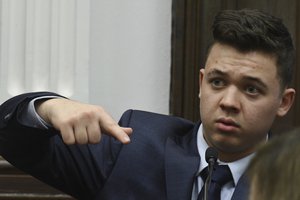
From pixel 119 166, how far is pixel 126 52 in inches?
35.3

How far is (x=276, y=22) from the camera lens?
212 centimetres

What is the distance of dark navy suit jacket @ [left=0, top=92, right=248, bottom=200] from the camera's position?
6.57 feet

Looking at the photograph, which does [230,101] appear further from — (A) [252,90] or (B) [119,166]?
(B) [119,166]

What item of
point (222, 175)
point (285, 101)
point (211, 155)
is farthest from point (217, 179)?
point (285, 101)

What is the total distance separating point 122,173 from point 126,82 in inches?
34.4

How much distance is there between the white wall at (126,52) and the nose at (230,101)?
859 mm

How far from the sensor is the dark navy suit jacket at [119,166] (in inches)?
78.9

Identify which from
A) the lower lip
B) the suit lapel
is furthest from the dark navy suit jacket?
the lower lip

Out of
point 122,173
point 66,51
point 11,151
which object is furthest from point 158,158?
point 66,51

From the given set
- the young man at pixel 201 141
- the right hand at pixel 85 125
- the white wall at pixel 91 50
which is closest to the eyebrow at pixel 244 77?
the young man at pixel 201 141

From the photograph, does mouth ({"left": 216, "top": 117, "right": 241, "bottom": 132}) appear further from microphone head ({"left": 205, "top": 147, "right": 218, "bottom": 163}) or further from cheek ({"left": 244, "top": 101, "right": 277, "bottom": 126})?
microphone head ({"left": 205, "top": 147, "right": 218, "bottom": 163})

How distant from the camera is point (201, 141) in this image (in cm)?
213

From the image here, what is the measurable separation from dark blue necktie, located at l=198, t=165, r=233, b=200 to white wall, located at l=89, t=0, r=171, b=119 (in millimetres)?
868

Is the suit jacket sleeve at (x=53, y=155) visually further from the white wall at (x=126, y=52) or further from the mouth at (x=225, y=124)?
the white wall at (x=126, y=52)
